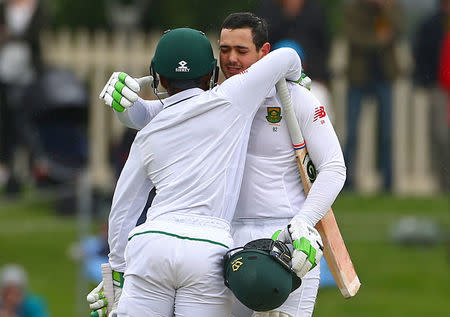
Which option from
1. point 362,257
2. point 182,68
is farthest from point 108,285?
point 362,257

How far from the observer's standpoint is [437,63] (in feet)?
47.1

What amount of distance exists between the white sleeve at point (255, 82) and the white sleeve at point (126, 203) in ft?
1.75

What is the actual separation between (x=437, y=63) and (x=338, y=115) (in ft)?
7.35

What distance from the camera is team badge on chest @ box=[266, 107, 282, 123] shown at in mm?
6070

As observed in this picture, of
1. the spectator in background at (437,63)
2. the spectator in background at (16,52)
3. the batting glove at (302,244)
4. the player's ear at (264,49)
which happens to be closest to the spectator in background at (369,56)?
the spectator in background at (437,63)

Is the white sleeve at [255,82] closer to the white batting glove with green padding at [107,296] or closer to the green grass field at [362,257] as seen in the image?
the white batting glove with green padding at [107,296]

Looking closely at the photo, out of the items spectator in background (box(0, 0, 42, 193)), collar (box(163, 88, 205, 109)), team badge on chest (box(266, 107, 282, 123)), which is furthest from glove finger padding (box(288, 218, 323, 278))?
Result: spectator in background (box(0, 0, 42, 193))

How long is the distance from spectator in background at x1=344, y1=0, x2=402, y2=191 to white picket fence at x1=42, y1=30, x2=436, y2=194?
431mm

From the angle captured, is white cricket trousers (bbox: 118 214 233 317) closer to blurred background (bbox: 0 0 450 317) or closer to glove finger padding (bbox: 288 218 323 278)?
glove finger padding (bbox: 288 218 323 278)

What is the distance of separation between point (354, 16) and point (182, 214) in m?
9.01

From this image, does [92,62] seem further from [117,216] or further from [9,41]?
[117,216]

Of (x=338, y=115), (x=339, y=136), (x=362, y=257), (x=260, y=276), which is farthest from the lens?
(x=338, y=115)

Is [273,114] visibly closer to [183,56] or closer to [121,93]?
[183,56]

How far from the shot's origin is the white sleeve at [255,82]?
582 cm
